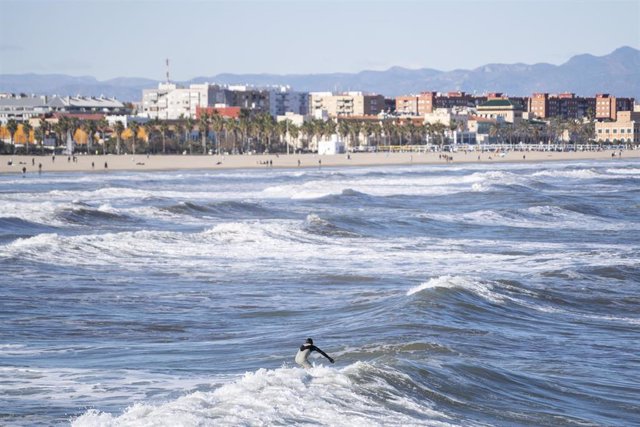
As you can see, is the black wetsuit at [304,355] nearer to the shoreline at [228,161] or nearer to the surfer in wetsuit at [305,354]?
the surfer in wetsuit at [305,354]

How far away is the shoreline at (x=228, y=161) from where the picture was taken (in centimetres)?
10181

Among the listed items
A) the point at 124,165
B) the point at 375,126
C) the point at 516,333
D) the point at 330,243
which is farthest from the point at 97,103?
the point at 516,333

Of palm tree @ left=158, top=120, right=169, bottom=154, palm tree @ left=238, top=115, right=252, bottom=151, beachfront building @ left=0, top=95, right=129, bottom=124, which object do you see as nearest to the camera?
palm tree @ left=158, top=120, right=169, bottom=154

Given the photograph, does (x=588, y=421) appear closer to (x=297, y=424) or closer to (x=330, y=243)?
(x=297, y=424)

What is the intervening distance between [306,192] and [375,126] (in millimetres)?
99578

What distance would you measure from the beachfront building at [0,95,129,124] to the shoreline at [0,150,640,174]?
206ft

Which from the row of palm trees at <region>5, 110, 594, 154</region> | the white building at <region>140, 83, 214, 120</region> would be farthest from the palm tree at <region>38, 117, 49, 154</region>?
the white building at <region>140, 83, 214, 120</region>

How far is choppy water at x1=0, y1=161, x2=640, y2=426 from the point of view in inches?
552

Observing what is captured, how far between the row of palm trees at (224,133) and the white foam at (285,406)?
381ft

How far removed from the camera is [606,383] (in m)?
15.8

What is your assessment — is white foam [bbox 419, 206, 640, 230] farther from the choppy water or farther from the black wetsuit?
the black wetsuit

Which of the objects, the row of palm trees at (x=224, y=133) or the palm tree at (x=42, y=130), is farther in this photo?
the palm tree at (x=42, y=130)

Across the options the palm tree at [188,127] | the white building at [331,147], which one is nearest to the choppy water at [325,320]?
the white building at [331,147]

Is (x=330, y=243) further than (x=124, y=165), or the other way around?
(x=124, y=165)
